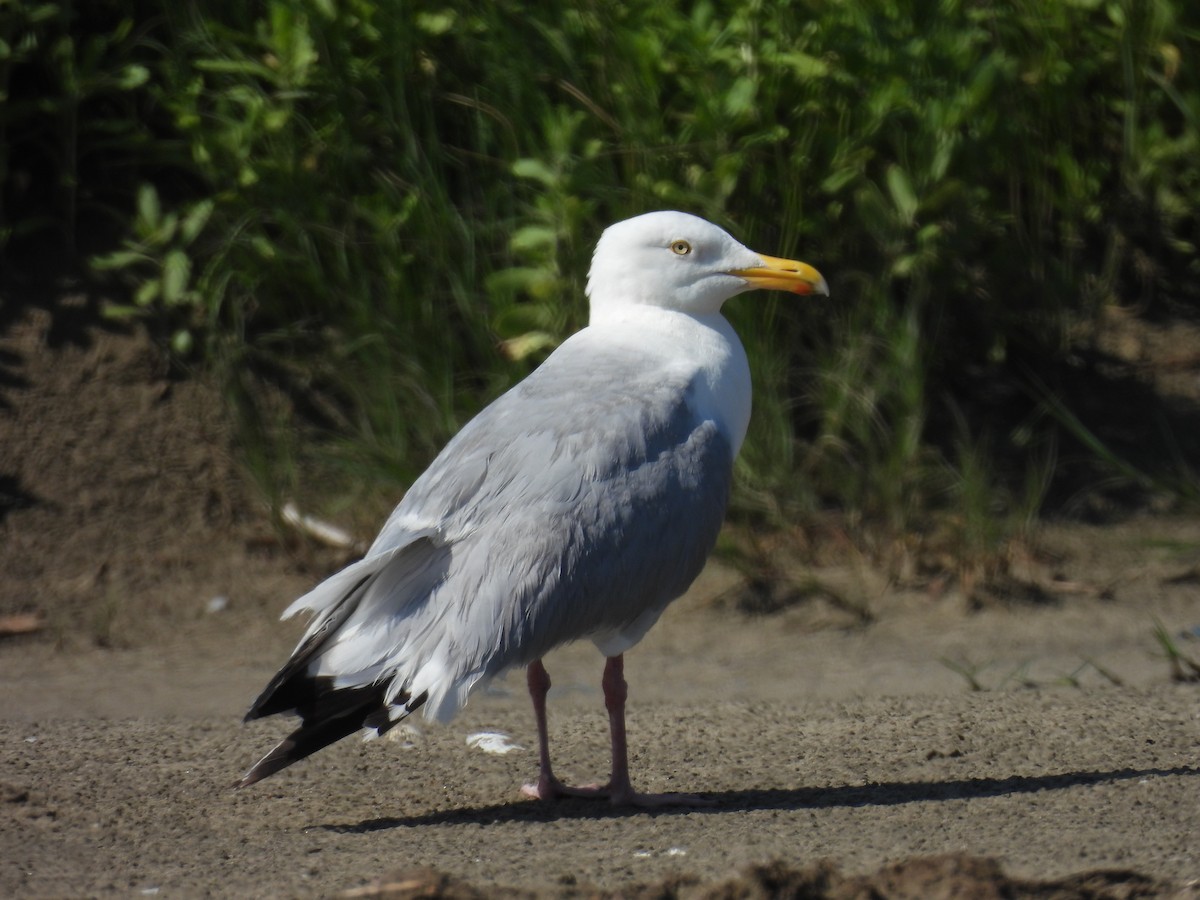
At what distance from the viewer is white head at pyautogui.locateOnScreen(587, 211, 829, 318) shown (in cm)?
446

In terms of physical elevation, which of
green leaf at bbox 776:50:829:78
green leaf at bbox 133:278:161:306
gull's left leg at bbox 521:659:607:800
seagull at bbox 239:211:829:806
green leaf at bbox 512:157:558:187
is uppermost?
green leaf at bbox 776:50:829:78

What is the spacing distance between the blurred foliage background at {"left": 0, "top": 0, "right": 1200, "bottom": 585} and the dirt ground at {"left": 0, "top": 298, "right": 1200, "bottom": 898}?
0.36 m

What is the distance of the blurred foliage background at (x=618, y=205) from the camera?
651 cm

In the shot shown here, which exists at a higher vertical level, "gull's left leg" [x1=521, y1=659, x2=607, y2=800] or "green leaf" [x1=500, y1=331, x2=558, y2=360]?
"green leaf" [x1=500, y1=331, x2=558, y2=360]

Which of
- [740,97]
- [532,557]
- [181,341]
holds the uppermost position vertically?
[740,97]

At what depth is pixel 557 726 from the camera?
4.82 meters

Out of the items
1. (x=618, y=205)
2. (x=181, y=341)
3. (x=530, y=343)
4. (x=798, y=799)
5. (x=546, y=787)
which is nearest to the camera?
(x=798, y=799)

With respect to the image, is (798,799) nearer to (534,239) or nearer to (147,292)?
(534,239)

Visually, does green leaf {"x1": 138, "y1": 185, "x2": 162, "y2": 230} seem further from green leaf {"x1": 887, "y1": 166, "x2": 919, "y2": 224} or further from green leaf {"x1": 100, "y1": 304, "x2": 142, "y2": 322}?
green leaf {"x1": 887, "y1": 166, "x2": 919, "y2": 224}

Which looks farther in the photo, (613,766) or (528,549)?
(613,766)

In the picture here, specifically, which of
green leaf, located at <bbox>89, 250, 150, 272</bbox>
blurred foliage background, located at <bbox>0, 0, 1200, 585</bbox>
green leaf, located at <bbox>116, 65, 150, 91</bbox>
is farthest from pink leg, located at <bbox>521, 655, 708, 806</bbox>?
green leaf, located at <bbox>116, 65, 150, 91</bbox>

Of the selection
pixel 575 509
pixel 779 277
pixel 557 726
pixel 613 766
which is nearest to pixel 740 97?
pixel 779 277

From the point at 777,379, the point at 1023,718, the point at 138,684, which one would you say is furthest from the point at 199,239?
the point at 1023,718

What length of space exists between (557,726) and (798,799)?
3.69 feet
